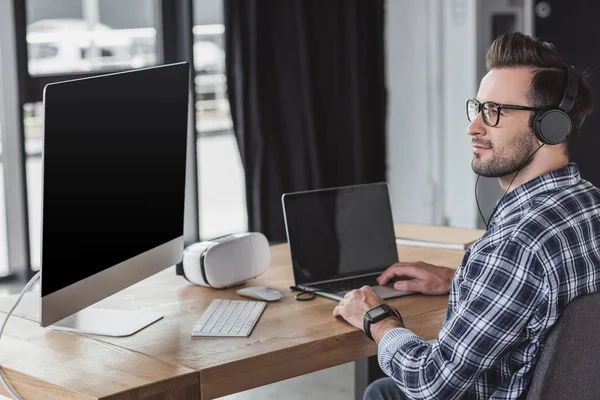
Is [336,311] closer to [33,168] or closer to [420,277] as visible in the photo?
[420,277]

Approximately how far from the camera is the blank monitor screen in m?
1.64

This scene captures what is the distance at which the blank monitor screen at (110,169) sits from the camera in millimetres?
1637

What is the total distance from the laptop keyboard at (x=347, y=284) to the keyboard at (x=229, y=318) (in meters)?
0.17

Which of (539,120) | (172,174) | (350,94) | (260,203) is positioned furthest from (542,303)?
(350,94)

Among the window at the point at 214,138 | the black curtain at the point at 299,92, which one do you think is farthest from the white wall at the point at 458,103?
the window at the point at 214,138

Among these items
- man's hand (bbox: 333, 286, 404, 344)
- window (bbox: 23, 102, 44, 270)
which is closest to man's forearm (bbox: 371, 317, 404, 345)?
man's hand (bbox: 333, 286, 404, 344)

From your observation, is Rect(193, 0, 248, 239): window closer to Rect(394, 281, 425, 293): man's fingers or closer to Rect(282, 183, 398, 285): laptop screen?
Rect(282, 183, 398, 285): laptop screen

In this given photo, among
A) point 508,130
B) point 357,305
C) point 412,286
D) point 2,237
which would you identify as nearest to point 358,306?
point 357,305

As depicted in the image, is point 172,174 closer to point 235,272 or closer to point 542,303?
point 235,272

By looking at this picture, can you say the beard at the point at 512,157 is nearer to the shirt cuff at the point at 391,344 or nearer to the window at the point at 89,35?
the shirt cuff at the point at 391,344

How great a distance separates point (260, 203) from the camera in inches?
163

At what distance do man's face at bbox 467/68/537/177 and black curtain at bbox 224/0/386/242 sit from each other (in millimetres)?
2419

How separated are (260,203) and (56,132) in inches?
100

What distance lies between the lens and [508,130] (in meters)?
1.69
